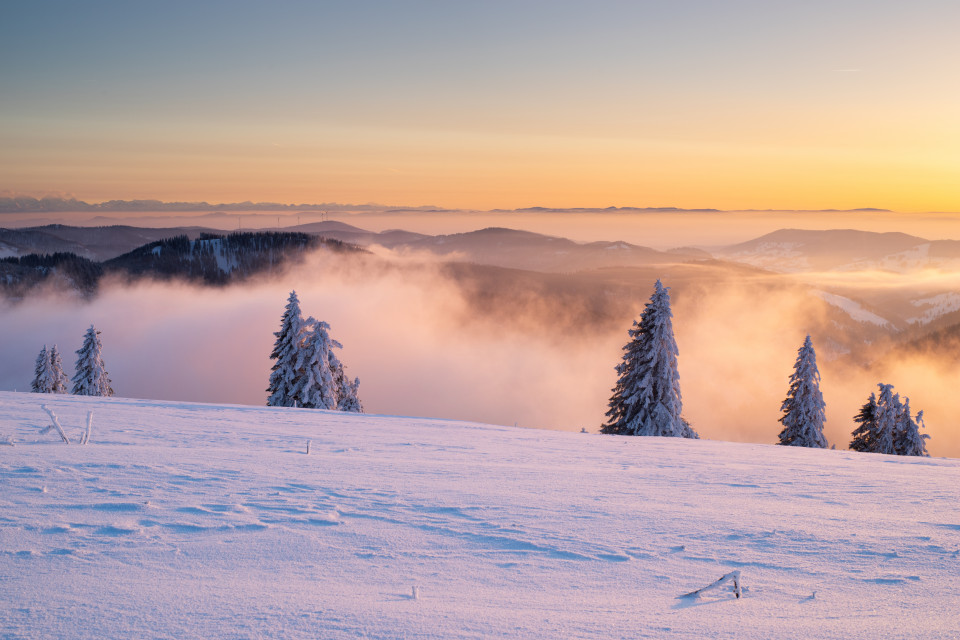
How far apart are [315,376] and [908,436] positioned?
36.1m

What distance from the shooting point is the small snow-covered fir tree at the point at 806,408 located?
34688mm

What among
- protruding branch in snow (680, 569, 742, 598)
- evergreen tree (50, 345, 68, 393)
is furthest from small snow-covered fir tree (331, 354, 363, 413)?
protruding branch in snow (680, 569, 742, 598)

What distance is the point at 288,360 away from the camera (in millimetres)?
37500

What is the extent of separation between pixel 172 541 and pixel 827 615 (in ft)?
17.5

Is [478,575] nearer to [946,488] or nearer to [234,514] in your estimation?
[234,514]

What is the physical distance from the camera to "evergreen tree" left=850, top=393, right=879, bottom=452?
3547cm

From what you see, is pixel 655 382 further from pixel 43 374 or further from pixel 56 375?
pixel 56 375

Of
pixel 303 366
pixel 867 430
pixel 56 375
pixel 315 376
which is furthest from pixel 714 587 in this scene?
pixel 56 375

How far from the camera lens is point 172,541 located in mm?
5012

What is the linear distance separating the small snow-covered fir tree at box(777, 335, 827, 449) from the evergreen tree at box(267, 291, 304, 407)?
30730mm

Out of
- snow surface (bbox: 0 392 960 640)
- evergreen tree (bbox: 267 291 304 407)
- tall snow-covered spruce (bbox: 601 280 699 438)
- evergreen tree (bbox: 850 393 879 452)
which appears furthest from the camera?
evergreen tree (bbox: 267 291 304 407)

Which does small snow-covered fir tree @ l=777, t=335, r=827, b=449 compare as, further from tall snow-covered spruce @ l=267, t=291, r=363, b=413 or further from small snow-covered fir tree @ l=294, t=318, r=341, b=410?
small snow-covered fir tree @ l=294, t=318, r=341, b=410

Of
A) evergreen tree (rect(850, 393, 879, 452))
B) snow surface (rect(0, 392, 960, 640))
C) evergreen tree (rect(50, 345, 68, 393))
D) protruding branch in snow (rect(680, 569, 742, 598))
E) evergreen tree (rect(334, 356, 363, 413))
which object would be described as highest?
protruding branch in snow (rect(680, 569, 742, 598))

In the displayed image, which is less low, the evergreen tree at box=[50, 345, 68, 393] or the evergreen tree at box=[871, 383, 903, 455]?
the evergreen tree at box=[871, 383, 903, 455]
